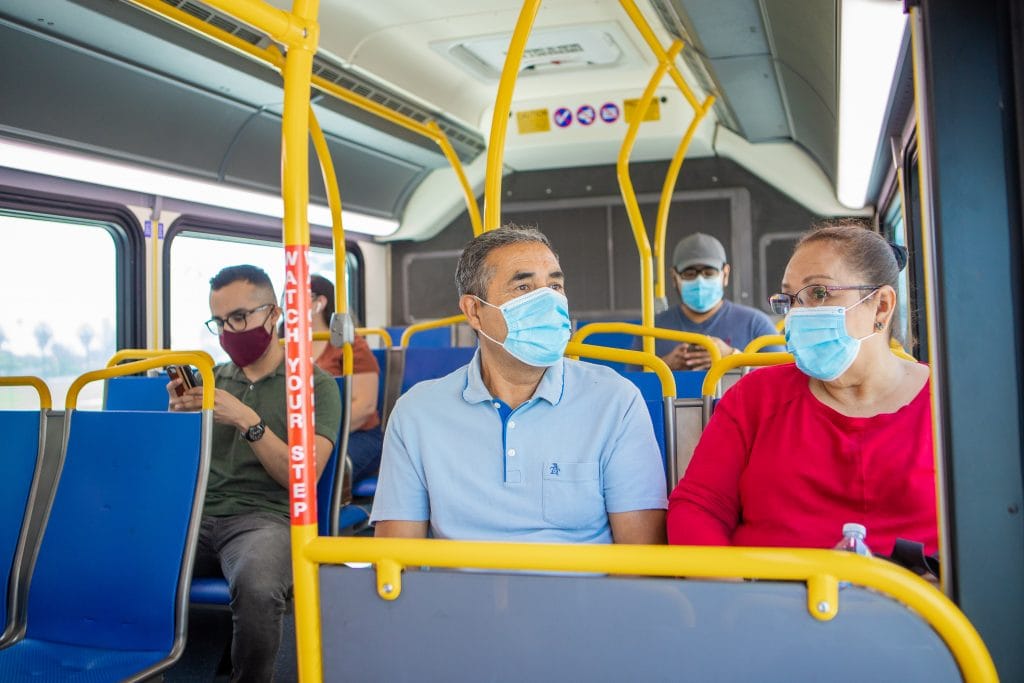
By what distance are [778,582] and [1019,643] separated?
0.28 meters

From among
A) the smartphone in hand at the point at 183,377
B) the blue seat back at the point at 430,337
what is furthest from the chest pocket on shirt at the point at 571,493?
the blue seat back at the point at 430,337

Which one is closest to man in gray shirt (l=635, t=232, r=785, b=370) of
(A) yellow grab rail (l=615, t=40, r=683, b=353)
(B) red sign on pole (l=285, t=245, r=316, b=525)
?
(A) yellow grab rail (l=615, t=40, r=683, b=353)

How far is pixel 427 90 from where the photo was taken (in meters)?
6.70

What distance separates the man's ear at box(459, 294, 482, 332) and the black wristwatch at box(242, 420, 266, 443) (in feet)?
3.12

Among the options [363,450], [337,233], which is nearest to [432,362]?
[363,450]

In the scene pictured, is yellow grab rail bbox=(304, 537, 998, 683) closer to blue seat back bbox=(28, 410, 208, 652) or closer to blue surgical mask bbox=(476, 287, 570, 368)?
blue surgical mask bbox=(476, 287, 570, 368)

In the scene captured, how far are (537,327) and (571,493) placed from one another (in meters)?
0.42

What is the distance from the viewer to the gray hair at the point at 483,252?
2299 millimetres

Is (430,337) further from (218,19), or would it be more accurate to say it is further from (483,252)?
(483,252)

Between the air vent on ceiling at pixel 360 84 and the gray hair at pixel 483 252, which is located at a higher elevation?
the air vent on ceiling at pixel 360 84

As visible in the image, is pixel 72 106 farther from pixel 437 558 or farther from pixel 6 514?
pixel 437 558

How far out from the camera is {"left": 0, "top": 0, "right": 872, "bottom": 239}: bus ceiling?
424 cm

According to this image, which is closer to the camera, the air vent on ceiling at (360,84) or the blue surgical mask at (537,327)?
the blue surgical mask at (537,327)

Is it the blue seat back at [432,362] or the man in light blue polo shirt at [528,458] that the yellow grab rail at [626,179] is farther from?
the man in light blue polo shirt at [528,458]
